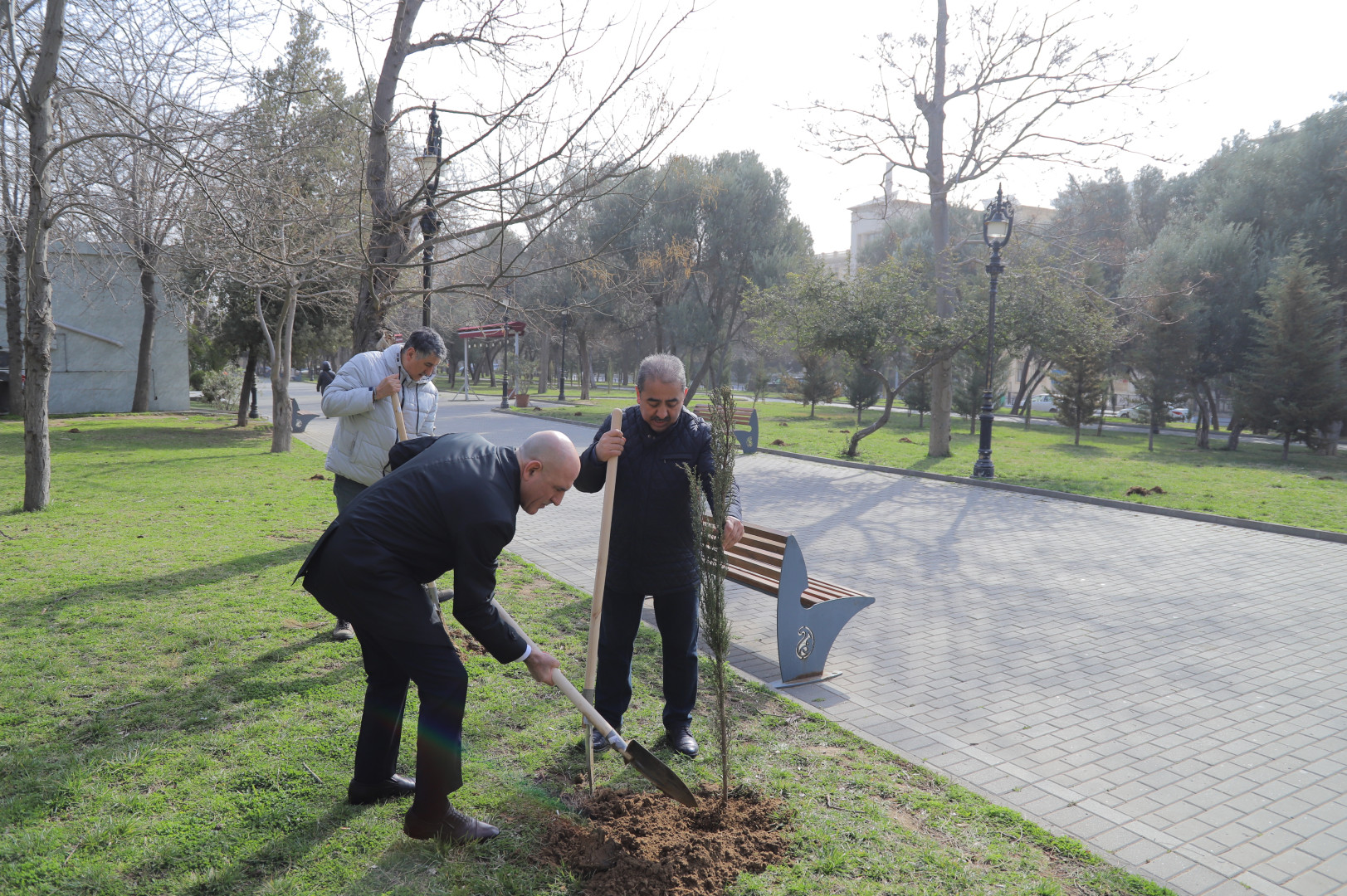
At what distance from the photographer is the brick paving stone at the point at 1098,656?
12.0ft

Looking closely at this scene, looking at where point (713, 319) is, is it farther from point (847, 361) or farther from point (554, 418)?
point (847, 361)

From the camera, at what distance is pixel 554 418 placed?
25.6 metres

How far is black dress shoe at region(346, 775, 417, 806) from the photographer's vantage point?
3.20 m

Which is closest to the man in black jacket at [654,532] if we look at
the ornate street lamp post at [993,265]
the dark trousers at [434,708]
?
the dark trousers at [434,708]

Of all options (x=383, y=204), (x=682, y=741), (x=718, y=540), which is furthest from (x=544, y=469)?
(x=383, y=204)

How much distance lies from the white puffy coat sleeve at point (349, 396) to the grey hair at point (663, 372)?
192 cm

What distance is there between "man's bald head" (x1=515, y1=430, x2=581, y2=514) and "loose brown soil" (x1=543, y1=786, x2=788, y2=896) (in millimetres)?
1275

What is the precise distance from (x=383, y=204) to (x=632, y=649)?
15.3ft

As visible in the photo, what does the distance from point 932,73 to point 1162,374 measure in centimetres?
1181

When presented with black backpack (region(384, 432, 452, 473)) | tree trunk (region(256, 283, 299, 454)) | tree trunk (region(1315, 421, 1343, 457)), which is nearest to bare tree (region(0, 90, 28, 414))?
tree trunk (region(256, 283, 299, 454))

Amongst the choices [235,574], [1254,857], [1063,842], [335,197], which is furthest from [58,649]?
[1254,857]

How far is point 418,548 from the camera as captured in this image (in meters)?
2.79

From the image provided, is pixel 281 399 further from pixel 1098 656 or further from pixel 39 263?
pixel 1098 656

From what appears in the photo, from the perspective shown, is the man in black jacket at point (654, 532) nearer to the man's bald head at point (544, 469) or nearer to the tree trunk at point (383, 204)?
the man's bald head at point (544, 469)
